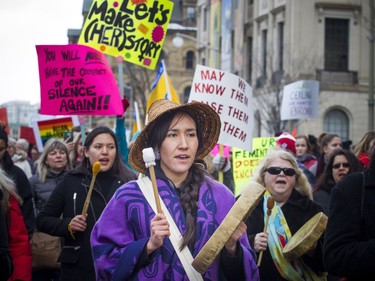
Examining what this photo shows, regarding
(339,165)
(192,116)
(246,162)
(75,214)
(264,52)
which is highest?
(264,52)

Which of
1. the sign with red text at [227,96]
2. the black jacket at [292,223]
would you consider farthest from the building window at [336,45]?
the black jacket at [292,223]

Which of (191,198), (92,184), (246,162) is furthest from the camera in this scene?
(246,162)

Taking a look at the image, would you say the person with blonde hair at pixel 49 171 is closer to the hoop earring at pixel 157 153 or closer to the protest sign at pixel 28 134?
the hoop earring at pixel 157 153

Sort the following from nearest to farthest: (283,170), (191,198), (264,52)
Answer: (191,198) → (283,170) → (264,52)

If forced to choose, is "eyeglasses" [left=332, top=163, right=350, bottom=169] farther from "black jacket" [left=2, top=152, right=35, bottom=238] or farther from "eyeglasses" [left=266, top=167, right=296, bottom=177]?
"black jacket" [left=2, top=152, right=35, bottom=238]

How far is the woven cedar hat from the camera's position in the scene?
4797 mm

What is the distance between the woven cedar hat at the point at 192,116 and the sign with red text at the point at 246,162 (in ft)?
16.7

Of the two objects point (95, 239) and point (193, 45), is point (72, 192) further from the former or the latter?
point (193, 45)

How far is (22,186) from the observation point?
792 cm

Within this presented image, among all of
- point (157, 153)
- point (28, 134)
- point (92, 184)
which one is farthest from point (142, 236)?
point (28, 134)

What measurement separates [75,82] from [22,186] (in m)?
1.90

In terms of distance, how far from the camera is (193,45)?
84875 millimetres

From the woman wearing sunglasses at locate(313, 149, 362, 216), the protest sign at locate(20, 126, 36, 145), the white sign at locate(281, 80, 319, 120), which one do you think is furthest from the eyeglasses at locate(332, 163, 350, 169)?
the protest sign at locate(20, 126, 36, 145)

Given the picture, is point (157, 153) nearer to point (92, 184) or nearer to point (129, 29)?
point (92, 184)
